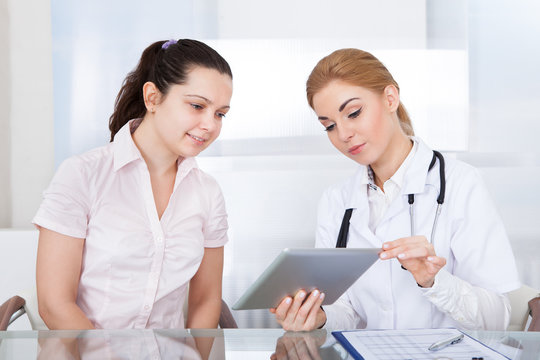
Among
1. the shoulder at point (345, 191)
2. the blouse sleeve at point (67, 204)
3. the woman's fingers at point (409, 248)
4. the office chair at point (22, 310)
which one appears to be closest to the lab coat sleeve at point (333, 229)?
the shoulder at point (345, 191)

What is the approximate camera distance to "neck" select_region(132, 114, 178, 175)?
173 cm

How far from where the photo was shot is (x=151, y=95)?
5.61 ft

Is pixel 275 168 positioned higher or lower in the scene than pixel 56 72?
lower

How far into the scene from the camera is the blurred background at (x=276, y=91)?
2775mm

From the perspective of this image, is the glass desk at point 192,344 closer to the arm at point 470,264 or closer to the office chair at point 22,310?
the arm at point 470,264

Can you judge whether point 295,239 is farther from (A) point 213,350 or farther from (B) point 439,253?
(A) point 213,350

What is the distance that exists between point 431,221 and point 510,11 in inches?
63.7

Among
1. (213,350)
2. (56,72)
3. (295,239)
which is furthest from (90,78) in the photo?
(213,350)

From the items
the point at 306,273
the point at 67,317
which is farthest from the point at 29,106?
the point at 306,273

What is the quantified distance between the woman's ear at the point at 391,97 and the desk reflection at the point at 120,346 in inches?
38.8

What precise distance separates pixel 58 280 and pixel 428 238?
106 centimetres

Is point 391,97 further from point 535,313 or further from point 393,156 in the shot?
point 535,313

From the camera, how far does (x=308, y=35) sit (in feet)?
9.27

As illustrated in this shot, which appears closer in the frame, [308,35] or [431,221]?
[431,221]
